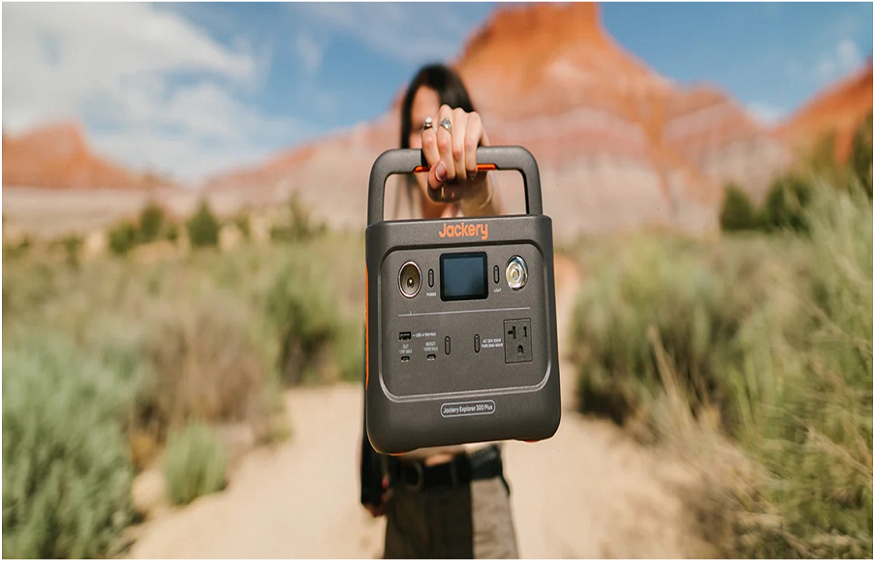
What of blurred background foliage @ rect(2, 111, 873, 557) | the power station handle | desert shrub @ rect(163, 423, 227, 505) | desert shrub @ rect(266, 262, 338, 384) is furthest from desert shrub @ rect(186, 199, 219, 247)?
the power station handle

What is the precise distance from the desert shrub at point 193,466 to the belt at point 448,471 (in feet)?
7.75

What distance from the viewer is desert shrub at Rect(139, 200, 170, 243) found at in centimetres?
1416

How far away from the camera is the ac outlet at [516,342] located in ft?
2.81

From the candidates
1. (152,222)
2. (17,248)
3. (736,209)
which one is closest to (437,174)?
(17,248)

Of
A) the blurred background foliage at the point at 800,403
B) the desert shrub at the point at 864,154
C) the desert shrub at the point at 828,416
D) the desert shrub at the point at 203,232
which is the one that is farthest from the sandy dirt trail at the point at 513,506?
the desert shrub at the point at 203,232

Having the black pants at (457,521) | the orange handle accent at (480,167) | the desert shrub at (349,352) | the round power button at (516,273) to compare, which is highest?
the orange handle accent at (480,167)

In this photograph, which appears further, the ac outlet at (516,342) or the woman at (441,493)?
the woman at (441,493)

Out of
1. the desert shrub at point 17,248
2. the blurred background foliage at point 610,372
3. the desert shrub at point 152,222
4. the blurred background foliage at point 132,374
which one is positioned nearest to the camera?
the blurred background foliage at point 610,372

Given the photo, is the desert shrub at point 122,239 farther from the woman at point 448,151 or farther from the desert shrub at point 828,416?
the desert shrub at point 828,416

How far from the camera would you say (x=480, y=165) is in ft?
2.86

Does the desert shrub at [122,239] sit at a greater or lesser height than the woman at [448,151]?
greater

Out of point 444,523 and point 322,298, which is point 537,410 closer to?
point 444,523

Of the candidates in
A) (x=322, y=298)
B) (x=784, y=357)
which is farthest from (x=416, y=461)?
(x=322, y=298)

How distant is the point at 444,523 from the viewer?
1386mm
